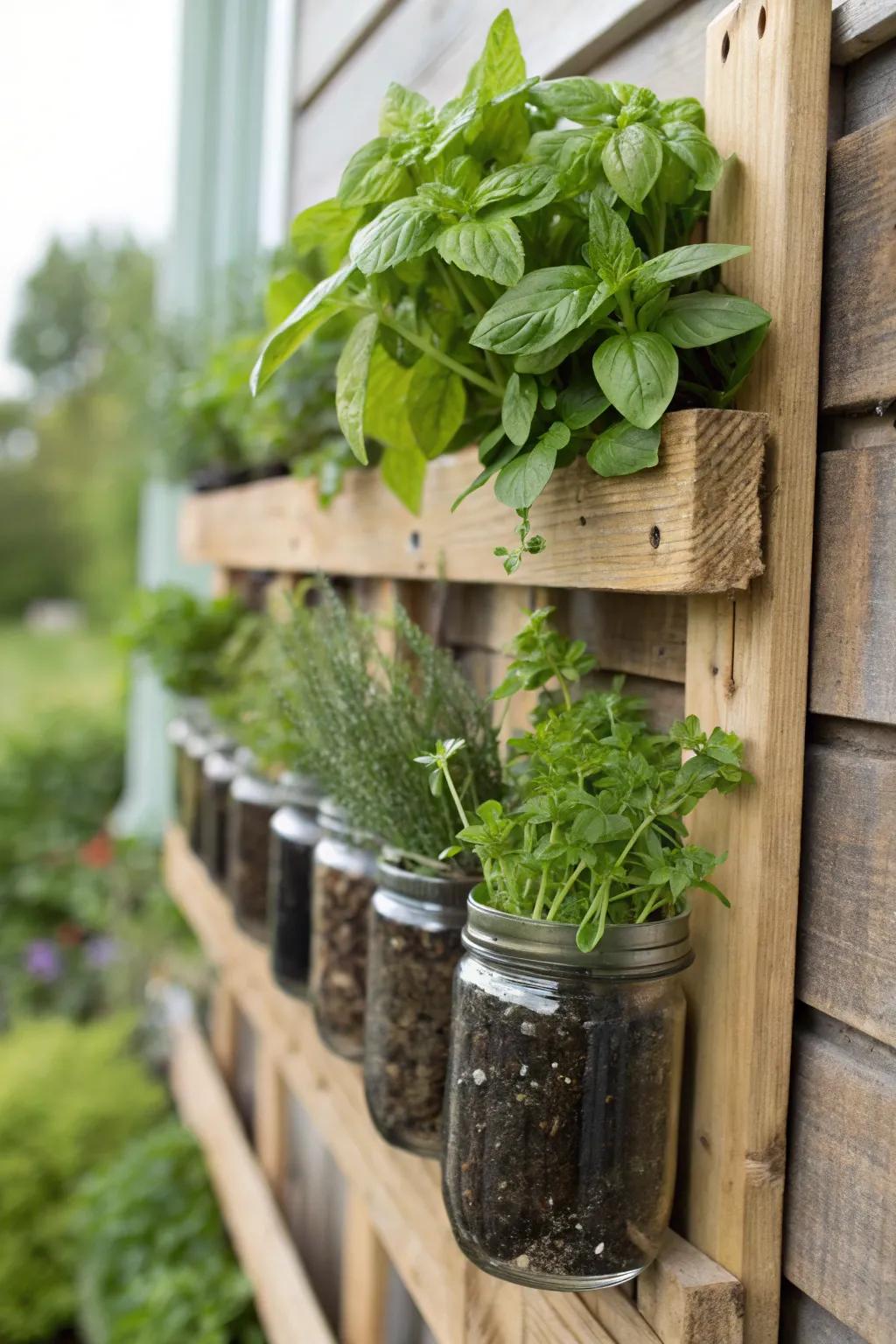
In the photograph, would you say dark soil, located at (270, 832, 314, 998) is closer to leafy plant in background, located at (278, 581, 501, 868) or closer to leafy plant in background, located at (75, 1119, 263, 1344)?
leafy plant in background, located at (278, 581, 501, 868)

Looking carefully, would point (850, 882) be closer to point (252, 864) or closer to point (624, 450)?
point (624, 450)

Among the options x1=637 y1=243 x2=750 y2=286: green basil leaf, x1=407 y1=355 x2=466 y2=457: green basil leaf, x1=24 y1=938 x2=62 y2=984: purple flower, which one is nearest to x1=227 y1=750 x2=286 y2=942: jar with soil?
x1=407 y1=355 x2=466 y2=457: green basil leaf

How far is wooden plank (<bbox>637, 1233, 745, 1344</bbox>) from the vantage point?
0.64 m

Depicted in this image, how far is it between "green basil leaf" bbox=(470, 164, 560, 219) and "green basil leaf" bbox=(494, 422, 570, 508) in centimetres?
12

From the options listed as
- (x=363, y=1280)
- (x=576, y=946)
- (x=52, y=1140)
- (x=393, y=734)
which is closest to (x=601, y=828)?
(x=576, y=946)

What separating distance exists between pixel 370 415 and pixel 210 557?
1044mm

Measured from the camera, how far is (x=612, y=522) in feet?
2.22

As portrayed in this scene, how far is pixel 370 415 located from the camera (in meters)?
0.82

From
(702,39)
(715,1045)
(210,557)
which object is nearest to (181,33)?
(210,557)

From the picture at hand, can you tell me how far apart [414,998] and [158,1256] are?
144cm

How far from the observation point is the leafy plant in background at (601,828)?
0.60 metres

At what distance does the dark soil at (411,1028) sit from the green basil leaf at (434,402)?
0.34 metres

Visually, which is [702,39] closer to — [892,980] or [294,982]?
[892,980]

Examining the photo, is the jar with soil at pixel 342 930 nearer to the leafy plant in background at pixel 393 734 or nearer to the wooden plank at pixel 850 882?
the leafy plant in background at pixel 393 734
